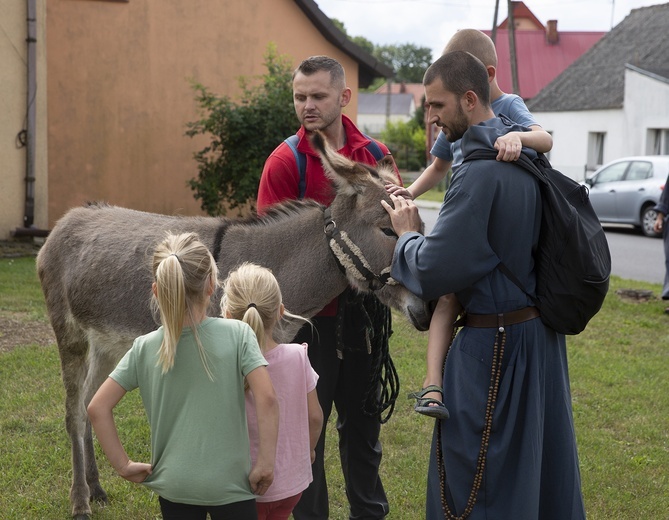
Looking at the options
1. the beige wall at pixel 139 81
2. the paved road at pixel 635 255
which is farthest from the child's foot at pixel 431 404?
the beige wall at pixel 139 81

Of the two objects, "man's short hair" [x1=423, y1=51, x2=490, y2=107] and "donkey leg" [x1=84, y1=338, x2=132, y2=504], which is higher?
"man's short hair" [x1=423, y1=51, x2=490, y2=107]

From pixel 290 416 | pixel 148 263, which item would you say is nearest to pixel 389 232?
pixel 290 416

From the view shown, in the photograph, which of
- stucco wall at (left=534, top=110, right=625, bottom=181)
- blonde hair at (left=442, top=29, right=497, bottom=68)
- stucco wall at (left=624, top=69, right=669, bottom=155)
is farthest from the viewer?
stucco wall at (left=534, top=110, right=625, bottom=181)

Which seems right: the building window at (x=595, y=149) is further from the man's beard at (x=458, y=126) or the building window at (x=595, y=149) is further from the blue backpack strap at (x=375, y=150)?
the man's beard at (x=458, y=126)

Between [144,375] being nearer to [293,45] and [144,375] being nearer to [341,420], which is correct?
[341,420]

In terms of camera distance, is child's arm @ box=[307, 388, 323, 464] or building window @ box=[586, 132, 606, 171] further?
building window @ box=[586, 132, 606, 171]

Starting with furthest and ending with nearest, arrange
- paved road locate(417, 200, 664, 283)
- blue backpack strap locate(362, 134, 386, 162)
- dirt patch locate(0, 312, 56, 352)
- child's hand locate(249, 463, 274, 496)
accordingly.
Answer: paved road locate(417, 200, 664, 283), dirt patch locate(0, 312, 56, 352), blue backpack strap locate(362, 134, 386, 162), child's hand locate(249, 463, 274, 496)

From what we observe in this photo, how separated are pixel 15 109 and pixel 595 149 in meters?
25.6

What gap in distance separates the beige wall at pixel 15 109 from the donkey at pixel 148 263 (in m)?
9.01

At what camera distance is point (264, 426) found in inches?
115

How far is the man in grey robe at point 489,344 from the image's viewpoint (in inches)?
117

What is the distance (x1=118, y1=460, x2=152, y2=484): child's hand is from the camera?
2.97 meters

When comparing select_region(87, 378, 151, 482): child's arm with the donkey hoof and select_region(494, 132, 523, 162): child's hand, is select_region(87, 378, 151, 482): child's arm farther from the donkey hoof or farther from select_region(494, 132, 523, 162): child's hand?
the donkey hoof

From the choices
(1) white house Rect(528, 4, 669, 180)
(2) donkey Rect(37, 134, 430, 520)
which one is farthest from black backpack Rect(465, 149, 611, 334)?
(1) white house Rect(528, 4, 669, 180)
